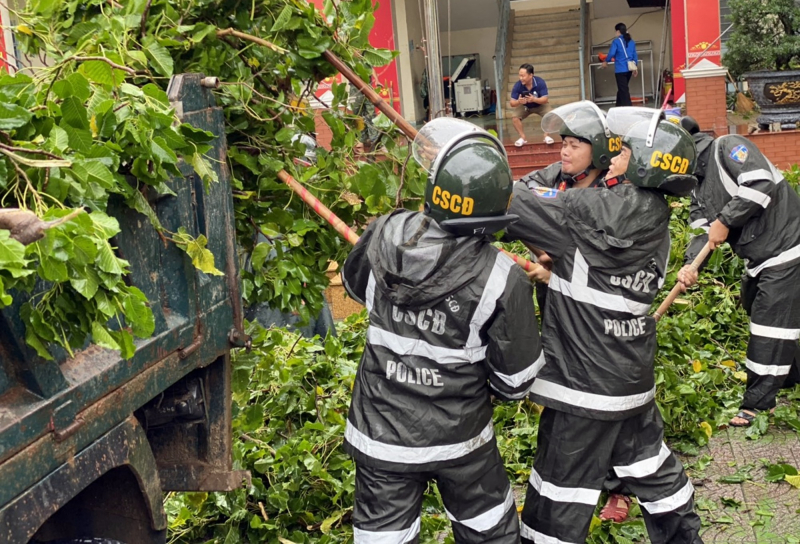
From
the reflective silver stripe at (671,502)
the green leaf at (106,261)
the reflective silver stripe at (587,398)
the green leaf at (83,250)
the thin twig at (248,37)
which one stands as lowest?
the reflective silver stripe at (671,502)

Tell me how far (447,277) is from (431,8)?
5.50 metres

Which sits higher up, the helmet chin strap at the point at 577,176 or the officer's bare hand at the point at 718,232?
the helmet chin strap at the point at 577,176

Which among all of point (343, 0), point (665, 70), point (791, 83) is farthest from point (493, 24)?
point (343, 0)

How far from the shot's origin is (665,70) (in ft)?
59.2

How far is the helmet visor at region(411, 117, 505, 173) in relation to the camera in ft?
11.0

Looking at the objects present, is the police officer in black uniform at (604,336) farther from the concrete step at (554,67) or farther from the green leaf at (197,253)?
the concrete step at (554,67)

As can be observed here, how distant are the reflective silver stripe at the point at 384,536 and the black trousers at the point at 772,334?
2969 mm

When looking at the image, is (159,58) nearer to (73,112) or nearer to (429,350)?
(73,112)

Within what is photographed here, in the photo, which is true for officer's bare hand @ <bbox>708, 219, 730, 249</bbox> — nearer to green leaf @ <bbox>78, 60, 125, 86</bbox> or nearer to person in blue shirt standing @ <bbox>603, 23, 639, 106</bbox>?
green leaf @ <bbox>78, 60, 125, 86</bbox>

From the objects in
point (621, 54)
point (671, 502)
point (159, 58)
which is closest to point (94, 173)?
point (159, 58)

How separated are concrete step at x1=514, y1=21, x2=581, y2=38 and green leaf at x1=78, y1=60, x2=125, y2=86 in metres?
17.6

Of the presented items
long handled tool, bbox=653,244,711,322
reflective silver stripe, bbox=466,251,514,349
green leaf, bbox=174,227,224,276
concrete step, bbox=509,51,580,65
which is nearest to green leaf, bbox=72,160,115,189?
green leaf, bbox=174,227,224,276

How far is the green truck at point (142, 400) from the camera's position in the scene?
7.38 feet

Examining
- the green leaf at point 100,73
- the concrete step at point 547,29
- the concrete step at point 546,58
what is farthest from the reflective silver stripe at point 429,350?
the concrete step at point 547,29
